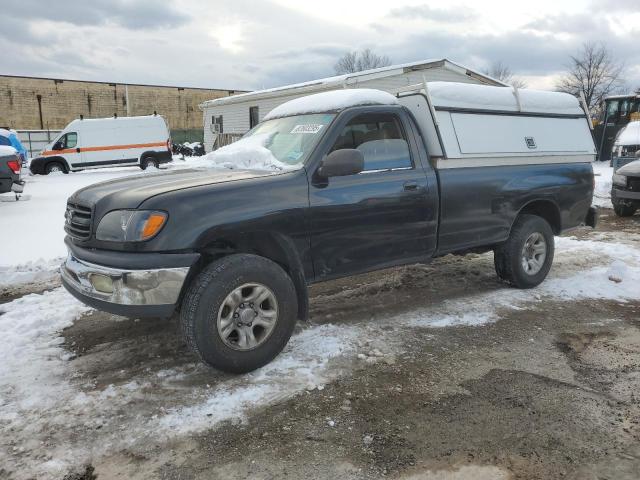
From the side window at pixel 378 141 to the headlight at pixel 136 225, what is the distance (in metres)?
1.53

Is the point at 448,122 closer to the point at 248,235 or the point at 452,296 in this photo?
the point at 452,296

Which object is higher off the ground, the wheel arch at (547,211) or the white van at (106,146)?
the white van at (106,146)

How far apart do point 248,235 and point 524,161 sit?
10.8 ft

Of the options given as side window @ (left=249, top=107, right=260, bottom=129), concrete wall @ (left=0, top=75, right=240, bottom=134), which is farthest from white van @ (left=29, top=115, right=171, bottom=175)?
concrete wall @ (left=0, top=75, right=240, bottom=134)

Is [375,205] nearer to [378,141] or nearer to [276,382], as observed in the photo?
[378,141]

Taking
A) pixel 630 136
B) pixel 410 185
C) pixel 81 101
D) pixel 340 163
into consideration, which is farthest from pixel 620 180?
pixel 81 101

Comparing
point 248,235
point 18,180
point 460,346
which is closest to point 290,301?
point 248,235

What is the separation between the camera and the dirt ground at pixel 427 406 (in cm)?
265

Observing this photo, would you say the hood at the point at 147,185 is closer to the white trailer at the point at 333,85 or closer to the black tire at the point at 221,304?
the black tire at the point at 221,304

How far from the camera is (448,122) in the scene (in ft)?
15.9

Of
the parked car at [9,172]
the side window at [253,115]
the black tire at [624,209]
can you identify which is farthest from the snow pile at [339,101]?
the side window at [253,115]

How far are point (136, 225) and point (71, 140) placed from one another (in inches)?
877

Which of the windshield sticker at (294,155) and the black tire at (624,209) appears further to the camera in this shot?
the black tire at (624,209)

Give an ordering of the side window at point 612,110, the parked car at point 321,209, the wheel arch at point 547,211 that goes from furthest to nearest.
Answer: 1. the side window at point 612,110
2. the wheel arch at point 547,211
3. the parked car at point 321,209
